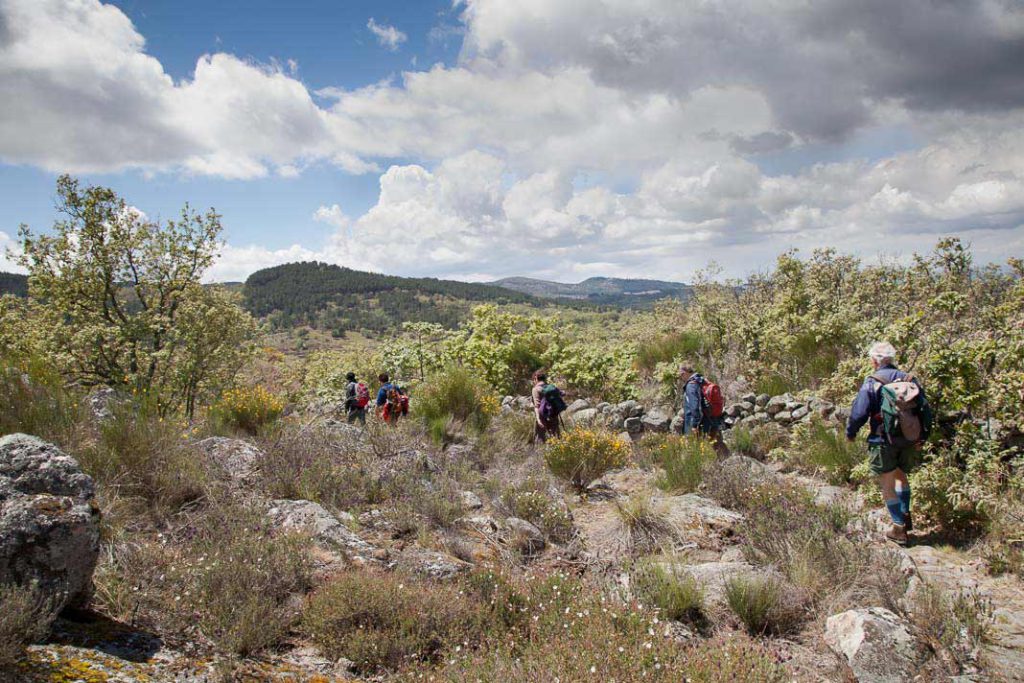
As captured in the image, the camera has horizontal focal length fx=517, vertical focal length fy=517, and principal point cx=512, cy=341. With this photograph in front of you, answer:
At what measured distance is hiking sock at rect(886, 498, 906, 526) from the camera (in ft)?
17.7

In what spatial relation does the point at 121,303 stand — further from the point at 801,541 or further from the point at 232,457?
the point at 801,541

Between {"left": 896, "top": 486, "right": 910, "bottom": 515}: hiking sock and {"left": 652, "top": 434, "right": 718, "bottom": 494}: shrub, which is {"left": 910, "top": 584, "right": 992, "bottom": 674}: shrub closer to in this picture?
{"left": 896, "top": 486, "right": 910, "bottom": 515}: hiking sock

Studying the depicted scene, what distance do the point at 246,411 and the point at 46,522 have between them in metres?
5.94

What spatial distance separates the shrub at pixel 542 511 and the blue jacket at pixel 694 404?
3.38 metres

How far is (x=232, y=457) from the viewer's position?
238 inches

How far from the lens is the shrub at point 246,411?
26.8ft

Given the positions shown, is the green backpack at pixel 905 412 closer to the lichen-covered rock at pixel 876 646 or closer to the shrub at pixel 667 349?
the lichen-covered rock at pixel 876 646

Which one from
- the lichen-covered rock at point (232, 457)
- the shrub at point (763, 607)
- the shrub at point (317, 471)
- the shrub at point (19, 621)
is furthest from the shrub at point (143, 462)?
the shrub at point (763, 607)

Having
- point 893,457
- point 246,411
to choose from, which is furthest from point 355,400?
point 893,457

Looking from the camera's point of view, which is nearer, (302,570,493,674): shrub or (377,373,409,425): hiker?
(302,570,493,674): shrub

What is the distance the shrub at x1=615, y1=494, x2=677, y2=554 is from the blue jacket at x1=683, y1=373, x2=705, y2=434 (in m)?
2.90

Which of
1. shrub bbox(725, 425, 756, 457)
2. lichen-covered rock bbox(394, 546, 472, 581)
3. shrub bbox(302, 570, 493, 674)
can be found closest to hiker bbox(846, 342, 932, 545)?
shrub bbox(725, 425, 756, 457)

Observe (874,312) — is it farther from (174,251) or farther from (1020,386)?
(174,251)

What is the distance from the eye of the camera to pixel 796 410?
909cm
